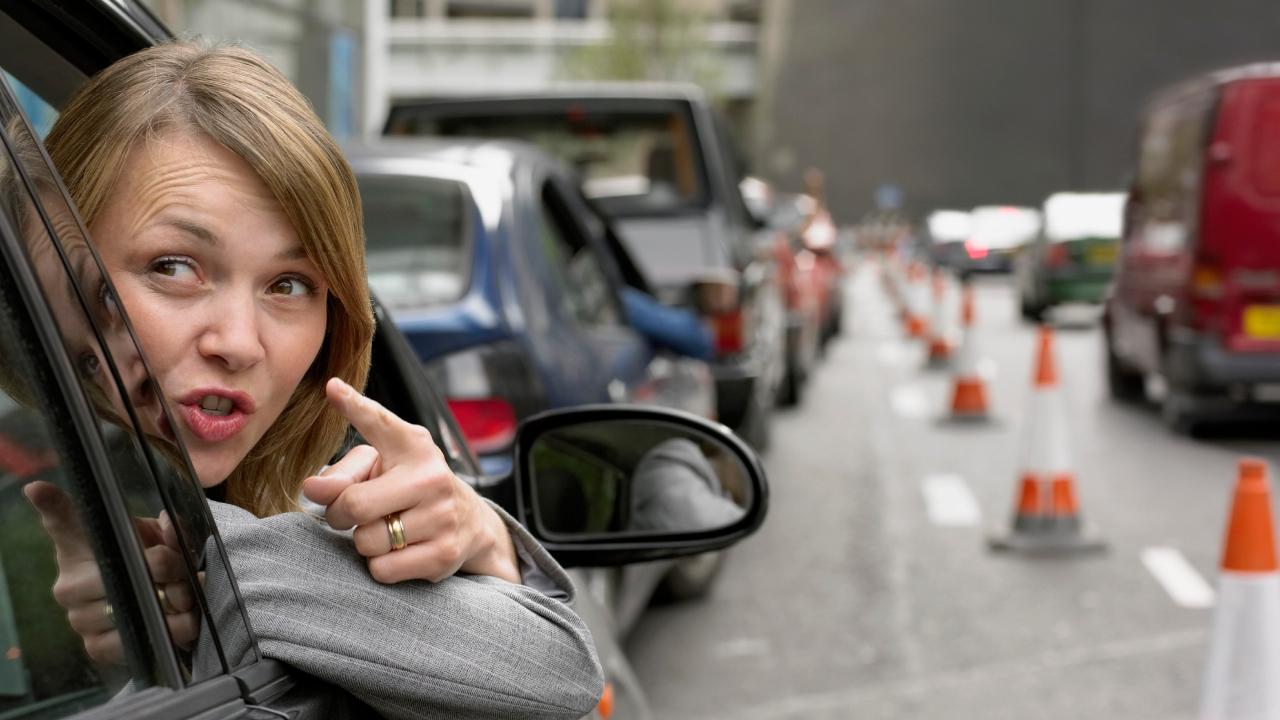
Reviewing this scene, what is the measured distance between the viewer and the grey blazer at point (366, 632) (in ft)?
4.49

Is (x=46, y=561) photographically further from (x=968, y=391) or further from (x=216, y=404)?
(x=968, y=391)

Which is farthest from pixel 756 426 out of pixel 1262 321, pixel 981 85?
pixel 981 85

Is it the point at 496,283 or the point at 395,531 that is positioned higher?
the point at 395,531

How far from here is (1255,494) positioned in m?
4.03

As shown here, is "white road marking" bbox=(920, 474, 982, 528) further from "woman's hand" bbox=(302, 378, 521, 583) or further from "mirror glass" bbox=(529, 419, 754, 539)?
"woman's hand" bbox=(302, 378, 521, 583)

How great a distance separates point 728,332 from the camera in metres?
9.23

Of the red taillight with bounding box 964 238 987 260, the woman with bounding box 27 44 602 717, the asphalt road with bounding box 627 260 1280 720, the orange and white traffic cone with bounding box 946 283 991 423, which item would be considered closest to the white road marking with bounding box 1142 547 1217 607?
the asphalt road with bounding box 627 260 1280 720

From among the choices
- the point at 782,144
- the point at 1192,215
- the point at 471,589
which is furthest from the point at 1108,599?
the point at 782,144

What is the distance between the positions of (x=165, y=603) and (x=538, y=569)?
467 millimetres

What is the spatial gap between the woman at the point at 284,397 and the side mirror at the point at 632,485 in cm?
75

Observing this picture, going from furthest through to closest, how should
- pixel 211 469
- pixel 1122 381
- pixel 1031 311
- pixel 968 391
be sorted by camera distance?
pixel 1031 311
pixel 1122 381
pixel 968 391
pixel 211 469

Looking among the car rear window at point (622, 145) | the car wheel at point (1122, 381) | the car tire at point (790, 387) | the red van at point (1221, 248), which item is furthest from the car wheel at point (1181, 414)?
the car rear window at point (622, 145)

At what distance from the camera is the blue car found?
4672 mm

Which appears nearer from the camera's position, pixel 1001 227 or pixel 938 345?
pixel 938 345
